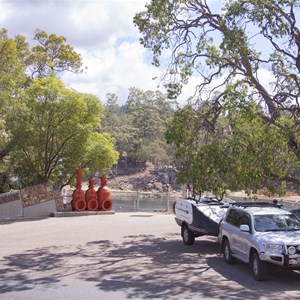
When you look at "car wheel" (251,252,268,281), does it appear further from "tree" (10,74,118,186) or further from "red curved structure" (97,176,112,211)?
"red curved structure" (97,176,112,211)

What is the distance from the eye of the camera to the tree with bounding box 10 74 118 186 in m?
23.9

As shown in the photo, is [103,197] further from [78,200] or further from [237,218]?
[237,218]

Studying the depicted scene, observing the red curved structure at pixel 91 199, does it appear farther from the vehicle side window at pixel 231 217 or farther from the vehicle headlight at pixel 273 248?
the vehicle headlight at pixel 273 248

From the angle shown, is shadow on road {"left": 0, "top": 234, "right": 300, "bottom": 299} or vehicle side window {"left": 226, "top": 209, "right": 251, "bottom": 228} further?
vehicle side window {"left": 226, "top": 209, "right": 251, "bottom": 228}

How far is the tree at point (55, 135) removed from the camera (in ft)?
78.4

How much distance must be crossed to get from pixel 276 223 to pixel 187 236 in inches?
192

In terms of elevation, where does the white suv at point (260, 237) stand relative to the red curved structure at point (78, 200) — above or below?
below

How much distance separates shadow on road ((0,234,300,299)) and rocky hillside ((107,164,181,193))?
62.9 m

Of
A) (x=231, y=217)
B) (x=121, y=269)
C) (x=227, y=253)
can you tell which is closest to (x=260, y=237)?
(x=227, y=253)

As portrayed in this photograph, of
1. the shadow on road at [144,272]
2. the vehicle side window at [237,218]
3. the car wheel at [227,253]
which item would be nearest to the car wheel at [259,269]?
the shadow on road at [144,272]

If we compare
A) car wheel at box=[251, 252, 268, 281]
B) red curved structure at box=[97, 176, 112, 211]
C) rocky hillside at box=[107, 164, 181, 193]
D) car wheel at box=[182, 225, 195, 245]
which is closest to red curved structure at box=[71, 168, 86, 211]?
red curved structure at box=[97, 176, 112, 211]

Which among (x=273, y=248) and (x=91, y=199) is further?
(x=91, y=199)

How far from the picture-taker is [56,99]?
24000mm

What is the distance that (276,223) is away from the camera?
11344 mm
